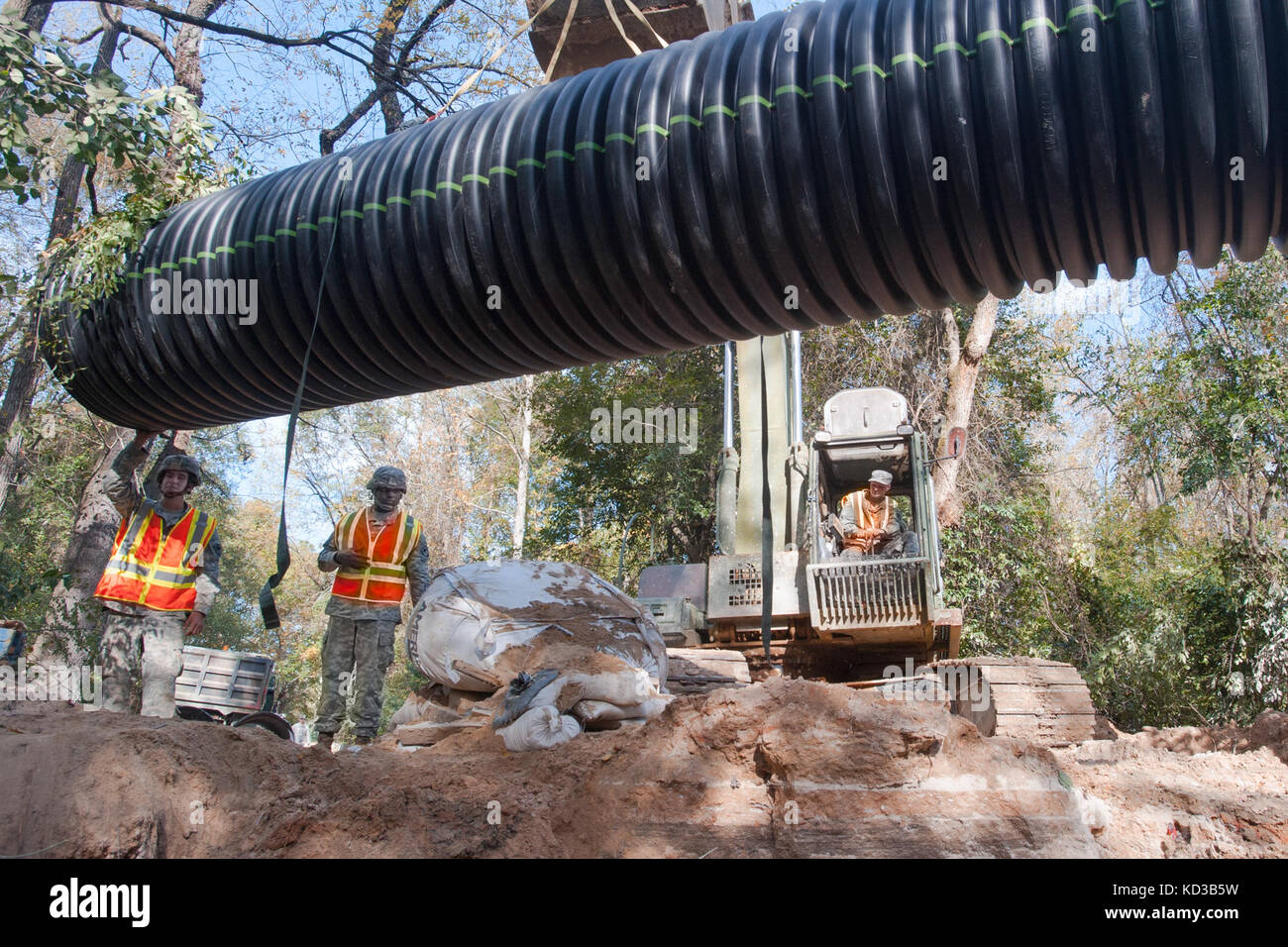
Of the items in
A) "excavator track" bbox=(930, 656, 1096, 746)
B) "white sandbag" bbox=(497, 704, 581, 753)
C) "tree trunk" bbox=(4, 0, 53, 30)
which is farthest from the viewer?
"excavator track" bbox=(930, 656, 1096, 746)

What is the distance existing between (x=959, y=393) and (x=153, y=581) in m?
14.0

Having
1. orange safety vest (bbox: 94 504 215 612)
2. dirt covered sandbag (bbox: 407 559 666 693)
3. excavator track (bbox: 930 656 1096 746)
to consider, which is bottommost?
excavator track (bbox: 930 656 1096 746)

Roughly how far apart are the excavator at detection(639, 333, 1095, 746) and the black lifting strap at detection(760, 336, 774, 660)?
0.05 meters

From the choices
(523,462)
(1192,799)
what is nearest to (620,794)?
(1192,799)

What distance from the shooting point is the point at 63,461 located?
18.7 meters

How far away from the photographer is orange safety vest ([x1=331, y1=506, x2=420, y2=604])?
238 inches

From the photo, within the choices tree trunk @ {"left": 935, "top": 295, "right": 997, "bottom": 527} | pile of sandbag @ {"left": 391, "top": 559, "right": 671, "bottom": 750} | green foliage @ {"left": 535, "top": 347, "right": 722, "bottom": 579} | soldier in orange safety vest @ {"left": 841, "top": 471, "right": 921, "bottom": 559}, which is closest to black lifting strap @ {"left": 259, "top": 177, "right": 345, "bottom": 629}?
pile of sandbag @ {"left": 391, "top": 559, "right": 671, "bottom": 750}

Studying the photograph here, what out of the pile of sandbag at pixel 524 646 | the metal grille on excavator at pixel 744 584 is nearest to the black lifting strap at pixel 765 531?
the metal grille on excavator at pixel 744 584

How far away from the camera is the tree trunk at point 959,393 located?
53.8 feet

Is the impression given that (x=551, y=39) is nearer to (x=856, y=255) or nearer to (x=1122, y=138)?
(x=856, y=255)

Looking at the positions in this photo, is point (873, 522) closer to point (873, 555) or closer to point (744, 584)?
point (873, 555)

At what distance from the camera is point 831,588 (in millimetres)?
8258

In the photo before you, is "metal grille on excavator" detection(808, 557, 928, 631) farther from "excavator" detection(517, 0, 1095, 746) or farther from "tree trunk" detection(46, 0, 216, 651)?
"tree trunk" detection(46, 0, 216, 651)

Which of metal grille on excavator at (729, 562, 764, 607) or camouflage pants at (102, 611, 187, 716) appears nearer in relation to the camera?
camouflage pants at (102, 611, 187, 716)
